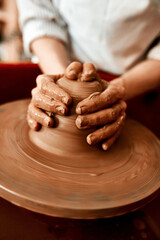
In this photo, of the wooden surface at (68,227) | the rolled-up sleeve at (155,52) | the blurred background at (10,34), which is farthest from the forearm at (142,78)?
the blurred background at (10,34)

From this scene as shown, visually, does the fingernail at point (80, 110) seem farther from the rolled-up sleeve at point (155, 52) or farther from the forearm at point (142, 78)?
the rolled-up sleeve at point (155, 52)

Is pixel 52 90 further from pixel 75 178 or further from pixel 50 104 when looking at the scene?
pixel 75 178

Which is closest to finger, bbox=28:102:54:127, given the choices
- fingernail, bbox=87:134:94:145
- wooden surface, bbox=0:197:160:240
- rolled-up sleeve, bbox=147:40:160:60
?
fingernail, bbox=87:134:94:145

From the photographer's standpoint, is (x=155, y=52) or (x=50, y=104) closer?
(x=50, y=104)

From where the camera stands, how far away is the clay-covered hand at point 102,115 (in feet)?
2.44

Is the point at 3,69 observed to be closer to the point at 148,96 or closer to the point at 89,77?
the point at 89,77

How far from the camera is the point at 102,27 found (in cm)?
141

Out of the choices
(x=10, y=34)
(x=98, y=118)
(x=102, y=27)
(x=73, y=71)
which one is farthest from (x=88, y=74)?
(x=10, y=34)

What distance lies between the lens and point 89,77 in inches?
31.3

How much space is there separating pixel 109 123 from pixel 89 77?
0.56 feet

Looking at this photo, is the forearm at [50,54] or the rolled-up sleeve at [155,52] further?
the rolled-up sleeve at [155,52]

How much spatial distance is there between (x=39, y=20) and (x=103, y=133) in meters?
0.97

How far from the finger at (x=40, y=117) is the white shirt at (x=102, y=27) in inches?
30.4

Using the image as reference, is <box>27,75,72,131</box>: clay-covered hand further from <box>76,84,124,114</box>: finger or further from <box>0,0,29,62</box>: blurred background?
<box>0,0,29,62</box>: blurred background
